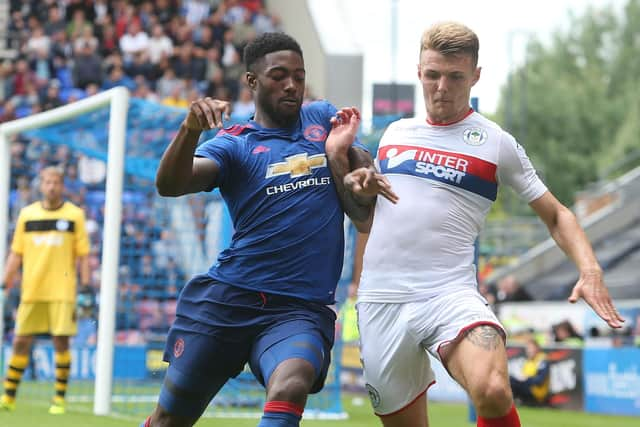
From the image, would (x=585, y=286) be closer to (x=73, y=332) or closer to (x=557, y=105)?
(x=73, y=332)

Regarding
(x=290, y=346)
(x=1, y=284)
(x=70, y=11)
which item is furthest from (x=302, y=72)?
(x=70, y=11)

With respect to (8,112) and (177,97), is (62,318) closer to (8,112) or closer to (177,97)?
(8,112)

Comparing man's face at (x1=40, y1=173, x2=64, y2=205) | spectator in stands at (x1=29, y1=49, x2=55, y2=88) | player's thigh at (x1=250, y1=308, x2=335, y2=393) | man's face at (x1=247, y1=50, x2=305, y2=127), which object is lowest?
player's thigh at (x1=250, y1=308, x2=335, y2=393)

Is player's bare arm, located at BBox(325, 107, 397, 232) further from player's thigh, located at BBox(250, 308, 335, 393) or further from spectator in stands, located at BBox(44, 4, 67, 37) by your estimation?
spectator in stands, located at BBox(44, 4, 67, 37)

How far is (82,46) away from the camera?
850 inches

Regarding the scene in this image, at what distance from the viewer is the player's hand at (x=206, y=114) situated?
4.91 meters

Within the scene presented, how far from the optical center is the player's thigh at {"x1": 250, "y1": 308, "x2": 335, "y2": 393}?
5270 millimetres

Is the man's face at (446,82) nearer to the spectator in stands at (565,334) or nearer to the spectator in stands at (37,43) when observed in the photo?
the spectator in stands at (565,334)

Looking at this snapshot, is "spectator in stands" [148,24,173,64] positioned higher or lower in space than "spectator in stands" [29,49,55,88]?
higher

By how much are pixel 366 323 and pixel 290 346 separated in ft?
Result: 1.95

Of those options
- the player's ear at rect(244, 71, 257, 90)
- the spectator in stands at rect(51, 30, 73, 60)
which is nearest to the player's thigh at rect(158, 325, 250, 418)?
the player's ear at rect(244, 71, 257, 90)

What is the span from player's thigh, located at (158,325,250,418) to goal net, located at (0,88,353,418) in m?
5.49

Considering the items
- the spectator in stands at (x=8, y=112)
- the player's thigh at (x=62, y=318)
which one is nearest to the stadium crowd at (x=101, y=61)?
the spectator in stands at (x=8, y=112)

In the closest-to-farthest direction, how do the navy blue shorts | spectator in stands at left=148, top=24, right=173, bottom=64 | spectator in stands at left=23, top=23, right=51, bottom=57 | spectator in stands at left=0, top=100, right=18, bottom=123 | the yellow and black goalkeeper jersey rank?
the navy blue shorts → the yellow and black goalkeeper jersey → spectator in stands at left=0, top=100, right=18, bottom=123 → spectator in stands at left=23, top=23, right=51, bottom=57 → spectator in stands at left=148, top=24, right=173, bottom=64
